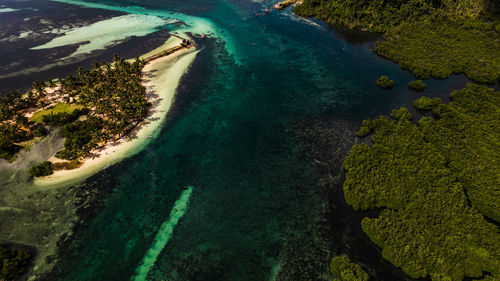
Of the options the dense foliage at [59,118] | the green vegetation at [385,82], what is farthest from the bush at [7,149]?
the green vegetation at [385,82]

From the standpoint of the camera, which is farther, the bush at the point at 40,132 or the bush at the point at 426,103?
the bush at the point at 426,103

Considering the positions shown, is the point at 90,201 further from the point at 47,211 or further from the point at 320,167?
the point at 320,167

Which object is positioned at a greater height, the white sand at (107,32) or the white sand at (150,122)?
the white sand at (107,32)

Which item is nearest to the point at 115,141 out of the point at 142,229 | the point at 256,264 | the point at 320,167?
the point at 142,229

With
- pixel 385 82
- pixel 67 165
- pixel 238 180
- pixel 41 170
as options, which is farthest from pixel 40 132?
pixel 385 82

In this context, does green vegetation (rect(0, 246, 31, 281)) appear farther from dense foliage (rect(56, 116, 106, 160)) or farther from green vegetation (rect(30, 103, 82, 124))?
green vegetation (rect(30, 103, 82, 124))

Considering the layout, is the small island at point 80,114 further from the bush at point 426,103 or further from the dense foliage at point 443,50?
the dense foliage at point 443,50

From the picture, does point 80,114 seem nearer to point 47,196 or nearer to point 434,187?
point 47,196
